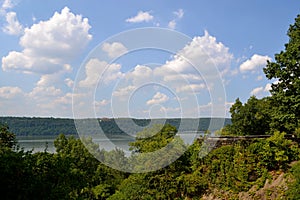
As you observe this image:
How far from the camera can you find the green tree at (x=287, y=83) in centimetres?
1368

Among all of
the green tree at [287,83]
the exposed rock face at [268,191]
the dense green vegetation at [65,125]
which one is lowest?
the exposed rock face at [268,191]

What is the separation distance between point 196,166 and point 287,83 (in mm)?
5565

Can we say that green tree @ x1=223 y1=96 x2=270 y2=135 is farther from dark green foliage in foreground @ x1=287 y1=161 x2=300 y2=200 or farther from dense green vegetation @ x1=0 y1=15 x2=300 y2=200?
dark green foliage in foreground @ x1=287 y1=161 x2=300 y2=200

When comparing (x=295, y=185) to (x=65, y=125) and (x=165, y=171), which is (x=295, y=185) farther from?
(x=65, y=125)

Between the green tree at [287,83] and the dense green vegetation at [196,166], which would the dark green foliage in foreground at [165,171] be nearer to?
the dense green vegetation at [196,166]

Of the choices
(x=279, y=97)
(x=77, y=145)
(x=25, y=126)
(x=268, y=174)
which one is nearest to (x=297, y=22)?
(x=279, y=97)

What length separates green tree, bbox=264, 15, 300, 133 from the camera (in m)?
13.7

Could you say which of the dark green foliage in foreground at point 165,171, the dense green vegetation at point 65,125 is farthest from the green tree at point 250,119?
the dark green foliage in foreground at point 165,171

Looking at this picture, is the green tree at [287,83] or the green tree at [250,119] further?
Answer: the green tree at [250,119]

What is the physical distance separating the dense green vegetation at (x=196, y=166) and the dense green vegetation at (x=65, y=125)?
1.05m

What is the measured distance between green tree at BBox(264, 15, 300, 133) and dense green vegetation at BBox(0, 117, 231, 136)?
2.49 m

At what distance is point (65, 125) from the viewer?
109ft

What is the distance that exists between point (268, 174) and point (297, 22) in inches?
318

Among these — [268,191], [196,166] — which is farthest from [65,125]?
[268,191]
